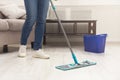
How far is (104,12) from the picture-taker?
4.46 meters

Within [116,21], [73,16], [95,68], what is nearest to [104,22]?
[116,21]

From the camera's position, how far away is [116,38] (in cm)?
448

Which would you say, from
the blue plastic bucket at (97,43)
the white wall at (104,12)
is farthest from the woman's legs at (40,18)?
the white wall at (104,12)

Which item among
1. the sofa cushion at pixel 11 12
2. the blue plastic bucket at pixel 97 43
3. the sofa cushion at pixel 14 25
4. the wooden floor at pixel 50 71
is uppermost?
the sofa cushion at pixel 11 12

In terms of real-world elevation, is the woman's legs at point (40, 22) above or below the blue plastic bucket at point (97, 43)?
above

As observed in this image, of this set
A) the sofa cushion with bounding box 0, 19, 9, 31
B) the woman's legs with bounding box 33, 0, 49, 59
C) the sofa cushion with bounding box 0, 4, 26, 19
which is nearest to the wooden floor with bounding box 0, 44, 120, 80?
the woman's legs with bounding box 33, 0, 49, 59

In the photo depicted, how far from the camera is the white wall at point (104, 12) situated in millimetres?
4426

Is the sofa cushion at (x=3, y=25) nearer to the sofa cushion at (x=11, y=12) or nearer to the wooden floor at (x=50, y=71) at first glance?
the wooden floor at (x=50, y=71)

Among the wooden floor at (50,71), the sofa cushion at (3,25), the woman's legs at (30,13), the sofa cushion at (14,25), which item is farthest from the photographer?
the sofa cushion at (14,25)

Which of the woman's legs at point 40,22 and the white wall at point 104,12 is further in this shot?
the white wall at point 104,12

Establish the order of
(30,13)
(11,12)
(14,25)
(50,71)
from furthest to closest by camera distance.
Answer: (11,12)
(14,25)
(30,13)
(50,71)

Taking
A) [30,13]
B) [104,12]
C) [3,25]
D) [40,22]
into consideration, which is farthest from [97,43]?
[104,12]

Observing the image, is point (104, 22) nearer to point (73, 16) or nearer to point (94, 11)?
point (94, 11)

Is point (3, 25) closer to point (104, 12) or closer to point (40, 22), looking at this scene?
point (40, 22)
